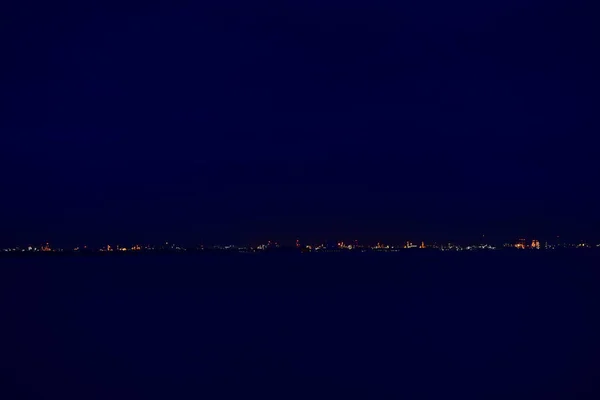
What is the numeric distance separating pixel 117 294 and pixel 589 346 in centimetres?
3083

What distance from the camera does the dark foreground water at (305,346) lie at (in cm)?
1585

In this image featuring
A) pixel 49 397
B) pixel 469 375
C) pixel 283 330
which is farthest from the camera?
pixel 283 330

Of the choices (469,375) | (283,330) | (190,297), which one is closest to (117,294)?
(190,297)

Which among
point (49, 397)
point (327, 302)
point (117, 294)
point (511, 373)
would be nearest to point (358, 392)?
point (511, 373)

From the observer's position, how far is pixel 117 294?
1654 inches

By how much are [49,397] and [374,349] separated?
33.1 feet

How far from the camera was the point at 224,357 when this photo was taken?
64.0ft

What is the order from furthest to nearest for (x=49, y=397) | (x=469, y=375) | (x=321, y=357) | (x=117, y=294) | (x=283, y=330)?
(x=117, y=294), (x=283, y=330), (x=321, y=357), (x=469, y=375), (x=49, y=397)

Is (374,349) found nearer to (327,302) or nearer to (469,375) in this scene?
(469,375)

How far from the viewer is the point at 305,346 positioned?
21.2 metres

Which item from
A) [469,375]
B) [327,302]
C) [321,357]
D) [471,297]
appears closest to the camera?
[469,375]

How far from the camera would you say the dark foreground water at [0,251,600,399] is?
52.0 ft

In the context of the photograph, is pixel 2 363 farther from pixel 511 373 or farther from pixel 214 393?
pixel 511 373

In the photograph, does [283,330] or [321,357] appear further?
[283,330]
